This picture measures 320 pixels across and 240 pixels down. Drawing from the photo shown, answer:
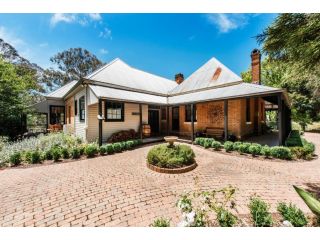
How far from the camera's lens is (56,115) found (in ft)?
54.7

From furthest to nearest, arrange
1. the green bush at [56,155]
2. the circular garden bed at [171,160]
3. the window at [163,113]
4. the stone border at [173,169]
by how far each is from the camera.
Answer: the window at [163,113]
the green bush at [56,155]
the circular garden bed at [171,160]
the stone border at [173,169]

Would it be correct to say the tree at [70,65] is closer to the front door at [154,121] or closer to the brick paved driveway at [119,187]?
the front door at [154,121]

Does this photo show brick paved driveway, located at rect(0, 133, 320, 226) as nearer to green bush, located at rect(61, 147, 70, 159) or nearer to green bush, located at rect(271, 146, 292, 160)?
green bush, located at rect(271, 146, 292, 160)

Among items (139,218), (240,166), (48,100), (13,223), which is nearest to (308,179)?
(240,166)

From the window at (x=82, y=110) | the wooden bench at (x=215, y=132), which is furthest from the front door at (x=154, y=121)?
the window at (x=82, y=110)

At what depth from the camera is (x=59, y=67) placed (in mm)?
30828

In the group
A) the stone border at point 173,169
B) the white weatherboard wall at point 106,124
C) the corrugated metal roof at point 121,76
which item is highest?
the corrugated metal roof at point 121,76

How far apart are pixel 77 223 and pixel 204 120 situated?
1122 cm

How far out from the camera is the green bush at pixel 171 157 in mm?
5719

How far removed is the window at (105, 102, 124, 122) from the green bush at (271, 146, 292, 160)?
29.8 feet

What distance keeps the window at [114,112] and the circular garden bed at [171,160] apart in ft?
18.8

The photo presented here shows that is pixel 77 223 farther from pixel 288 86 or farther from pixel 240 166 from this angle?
pixel 288 86

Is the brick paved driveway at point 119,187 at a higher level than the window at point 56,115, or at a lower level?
lower

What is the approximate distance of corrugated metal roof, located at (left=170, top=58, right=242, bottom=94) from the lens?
12477 mm
